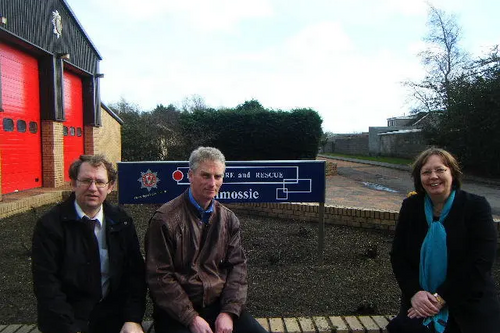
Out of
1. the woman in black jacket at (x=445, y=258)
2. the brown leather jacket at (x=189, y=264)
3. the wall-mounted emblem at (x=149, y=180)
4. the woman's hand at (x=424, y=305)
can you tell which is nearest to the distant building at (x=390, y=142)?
the wall-mounted emblem at (x=149, y=180)

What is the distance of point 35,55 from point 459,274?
11849 millimetres

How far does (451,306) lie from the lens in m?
2.51

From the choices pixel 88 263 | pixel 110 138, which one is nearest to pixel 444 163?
pixel 88 263

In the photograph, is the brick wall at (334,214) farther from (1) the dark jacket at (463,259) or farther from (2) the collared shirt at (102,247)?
(2) the collared shirt at (102,247)

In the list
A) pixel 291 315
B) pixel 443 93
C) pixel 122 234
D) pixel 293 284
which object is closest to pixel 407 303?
pixel 291 315

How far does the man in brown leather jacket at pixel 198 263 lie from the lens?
2.38 metres

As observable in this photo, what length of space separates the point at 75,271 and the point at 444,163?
2.47m

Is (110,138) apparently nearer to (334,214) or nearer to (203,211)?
(334,214)

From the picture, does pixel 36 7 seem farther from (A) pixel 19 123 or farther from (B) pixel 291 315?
(B) pixel 291 315

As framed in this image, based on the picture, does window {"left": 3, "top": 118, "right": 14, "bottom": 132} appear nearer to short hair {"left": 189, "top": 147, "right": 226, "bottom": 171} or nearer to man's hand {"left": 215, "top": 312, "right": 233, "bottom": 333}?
short hair {"left": 189, "top": 147, "right": 226, "bottom": 171}

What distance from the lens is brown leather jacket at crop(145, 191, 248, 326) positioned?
2.38 metres

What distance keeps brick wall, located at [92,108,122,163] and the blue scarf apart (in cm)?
1639

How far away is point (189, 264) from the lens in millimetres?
2488

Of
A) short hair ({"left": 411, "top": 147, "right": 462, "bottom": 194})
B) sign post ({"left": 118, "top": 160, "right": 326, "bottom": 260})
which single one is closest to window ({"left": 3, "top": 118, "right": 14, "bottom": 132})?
sign post ({"left": 118, "top": 160, "right": 326, "bottom": 260})
